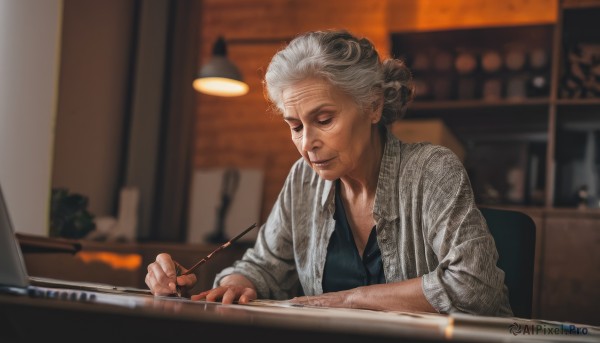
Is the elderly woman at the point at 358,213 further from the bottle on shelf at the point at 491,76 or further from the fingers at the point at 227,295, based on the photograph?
the bottle on shelf at the point at 491,76

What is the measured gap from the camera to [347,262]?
1.83m

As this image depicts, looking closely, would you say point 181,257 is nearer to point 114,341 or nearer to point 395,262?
point 395,262

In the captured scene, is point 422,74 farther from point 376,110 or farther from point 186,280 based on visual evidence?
point 186,280

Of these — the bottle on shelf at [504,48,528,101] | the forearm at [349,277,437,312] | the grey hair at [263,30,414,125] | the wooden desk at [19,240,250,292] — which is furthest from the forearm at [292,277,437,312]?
the bottle on shelf at [504,48,528,101]

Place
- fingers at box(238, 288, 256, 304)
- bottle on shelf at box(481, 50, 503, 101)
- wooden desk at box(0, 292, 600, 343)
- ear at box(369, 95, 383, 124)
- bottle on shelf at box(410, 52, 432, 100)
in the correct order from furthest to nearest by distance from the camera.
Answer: bottle on shelf at box(410, 52, 432, 100) → bottle on shelf at box(481, 50, 503, 101) → ear at box(369, 95, 383, 124) → fingers at box(238, 288, 256, 304) → wooden desk at box(0, 292, 600, 343)

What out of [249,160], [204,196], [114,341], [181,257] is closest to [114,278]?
[181,257]

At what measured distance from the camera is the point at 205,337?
81 cm

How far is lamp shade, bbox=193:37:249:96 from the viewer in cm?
433

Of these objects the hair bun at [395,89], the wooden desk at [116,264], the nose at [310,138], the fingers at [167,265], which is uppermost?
the hair bun at [395,89]

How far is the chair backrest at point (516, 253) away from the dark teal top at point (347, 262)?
0.95 ft

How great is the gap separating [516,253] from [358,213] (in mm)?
415

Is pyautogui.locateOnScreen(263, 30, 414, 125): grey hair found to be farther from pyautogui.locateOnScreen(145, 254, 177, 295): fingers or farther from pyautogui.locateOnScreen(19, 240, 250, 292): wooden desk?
pyautogui.locateOnScreen(19, 240, 250, 292): wooden desk

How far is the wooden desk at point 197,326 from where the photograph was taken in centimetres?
73

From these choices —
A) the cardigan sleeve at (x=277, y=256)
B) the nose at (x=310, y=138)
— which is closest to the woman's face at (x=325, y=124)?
the nose at (x=310, y=138)
